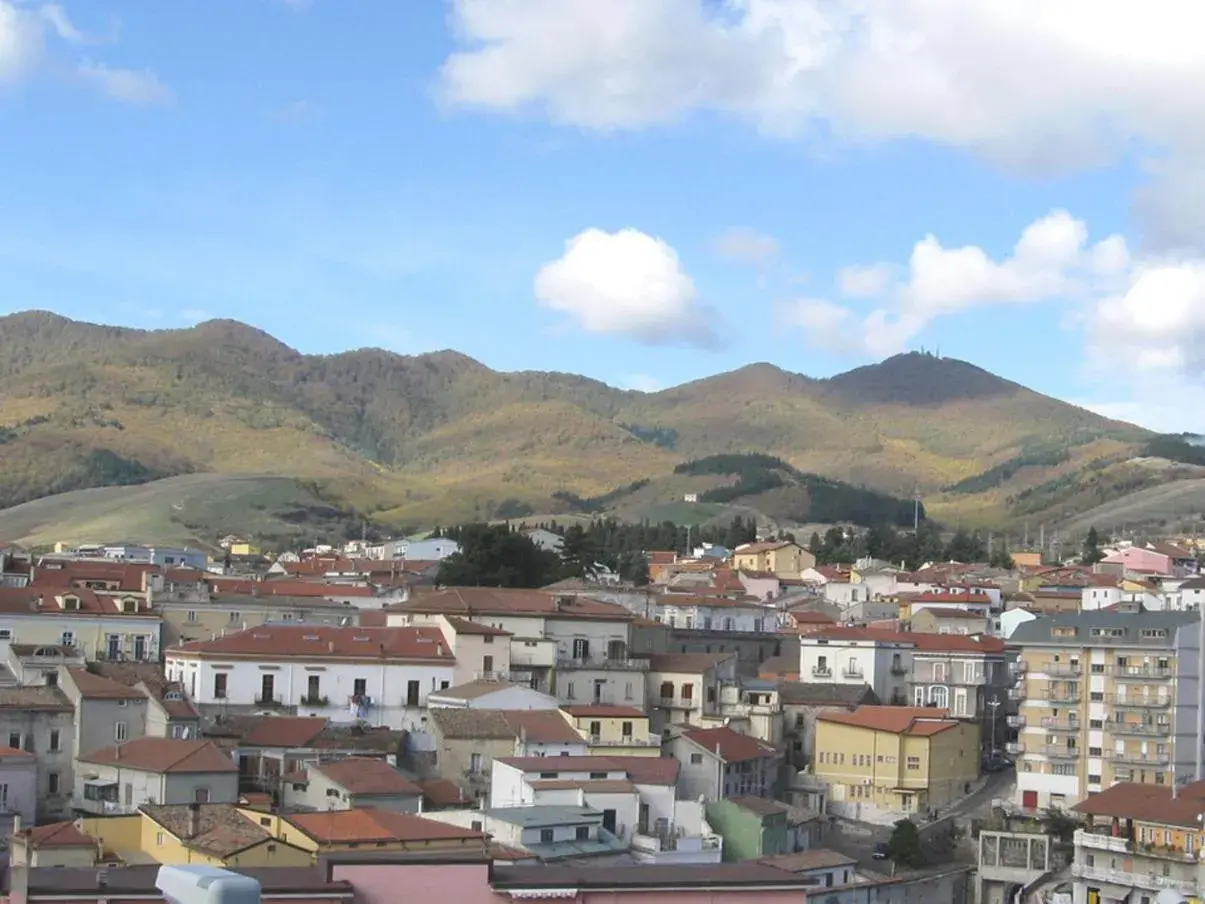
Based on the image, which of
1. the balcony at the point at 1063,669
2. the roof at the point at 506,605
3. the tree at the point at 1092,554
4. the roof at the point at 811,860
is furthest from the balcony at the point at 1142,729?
the tree at the point at 1092,554

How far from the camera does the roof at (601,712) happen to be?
4909 cm

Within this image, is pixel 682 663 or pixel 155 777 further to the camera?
pixel 682 663

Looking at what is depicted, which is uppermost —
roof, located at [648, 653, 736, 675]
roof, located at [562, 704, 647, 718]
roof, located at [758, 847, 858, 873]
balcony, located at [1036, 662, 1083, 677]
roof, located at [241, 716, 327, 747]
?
balcony, located at [1036, 662, 1083, 677]

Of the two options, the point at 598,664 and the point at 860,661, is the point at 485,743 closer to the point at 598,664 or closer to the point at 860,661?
the point at 598,664

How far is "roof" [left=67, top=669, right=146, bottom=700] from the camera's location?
4594cm

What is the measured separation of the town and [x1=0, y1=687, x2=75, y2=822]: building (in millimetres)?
66

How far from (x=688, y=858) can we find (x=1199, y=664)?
20528mm

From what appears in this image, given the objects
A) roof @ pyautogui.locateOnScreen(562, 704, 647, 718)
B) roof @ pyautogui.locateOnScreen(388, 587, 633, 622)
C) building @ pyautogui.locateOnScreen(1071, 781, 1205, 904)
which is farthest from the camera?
roof @ pyautogui.locateOnScreen(388, 587, 633, 622)

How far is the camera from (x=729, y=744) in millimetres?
51250

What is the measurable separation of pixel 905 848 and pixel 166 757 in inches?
790

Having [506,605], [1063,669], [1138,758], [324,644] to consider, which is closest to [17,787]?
[324,644]

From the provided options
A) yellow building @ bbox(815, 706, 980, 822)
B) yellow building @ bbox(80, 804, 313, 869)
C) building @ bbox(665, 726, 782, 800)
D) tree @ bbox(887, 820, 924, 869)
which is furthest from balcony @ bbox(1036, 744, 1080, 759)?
yellow building @ bbox(80, 804, 313, 869)

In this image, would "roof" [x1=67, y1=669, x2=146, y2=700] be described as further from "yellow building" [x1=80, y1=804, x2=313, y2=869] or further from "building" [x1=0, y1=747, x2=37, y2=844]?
"yellow building" [x1=80, y1=804, x2=313, y2=869]

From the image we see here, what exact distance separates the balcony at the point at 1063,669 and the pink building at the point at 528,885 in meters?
37.4
